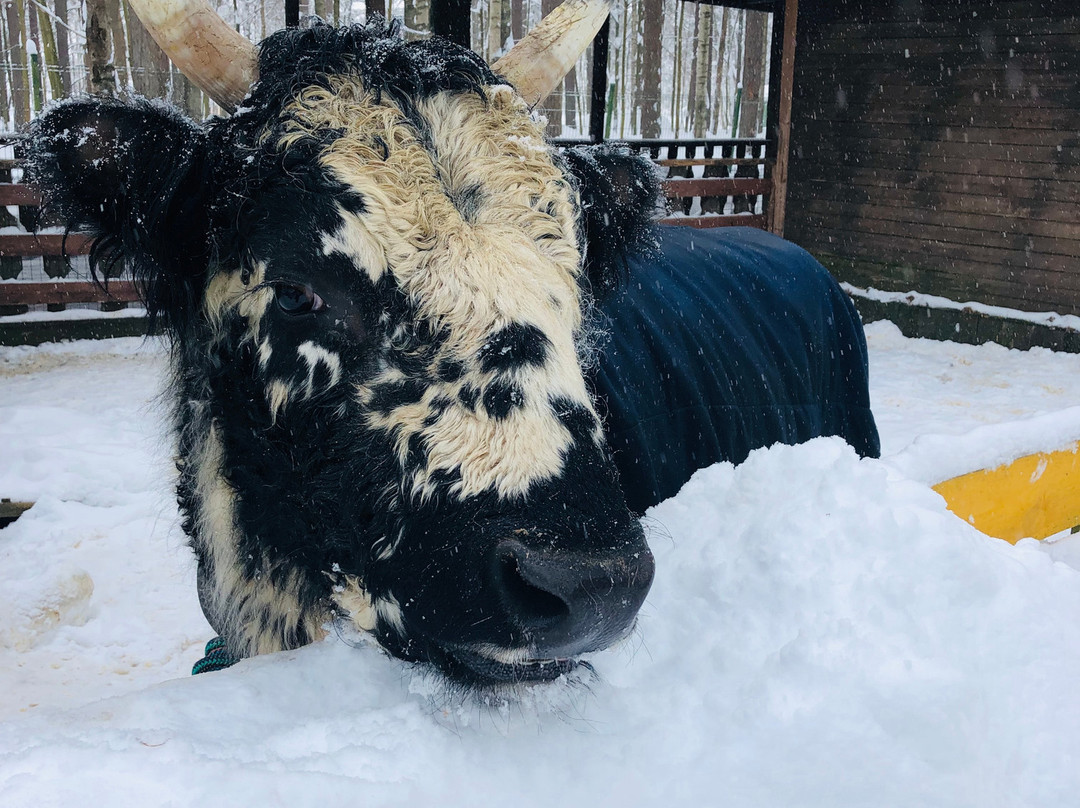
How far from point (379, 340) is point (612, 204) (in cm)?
98

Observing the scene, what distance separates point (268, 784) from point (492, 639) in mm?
417

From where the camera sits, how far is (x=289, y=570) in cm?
207

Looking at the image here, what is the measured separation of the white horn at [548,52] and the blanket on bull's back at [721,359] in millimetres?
759

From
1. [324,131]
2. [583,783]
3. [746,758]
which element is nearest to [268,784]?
[583,783]

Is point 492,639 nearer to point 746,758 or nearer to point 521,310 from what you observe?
point 746,758

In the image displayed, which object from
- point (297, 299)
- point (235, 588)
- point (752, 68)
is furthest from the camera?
point (752, 68)

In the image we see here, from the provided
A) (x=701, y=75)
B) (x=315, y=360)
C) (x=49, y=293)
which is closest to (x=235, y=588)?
(x=315, y=360)

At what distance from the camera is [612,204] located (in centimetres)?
245

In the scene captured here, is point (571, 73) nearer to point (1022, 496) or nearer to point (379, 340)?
point (1022, 496)

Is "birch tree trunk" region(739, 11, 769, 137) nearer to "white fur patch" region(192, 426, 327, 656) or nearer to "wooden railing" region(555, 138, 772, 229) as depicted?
"wooden railing" region(555, 138, 772, 229)

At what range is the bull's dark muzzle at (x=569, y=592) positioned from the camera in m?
1.30

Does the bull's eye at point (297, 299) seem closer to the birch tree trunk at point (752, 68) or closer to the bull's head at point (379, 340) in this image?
the bull's head at point (379, 340)

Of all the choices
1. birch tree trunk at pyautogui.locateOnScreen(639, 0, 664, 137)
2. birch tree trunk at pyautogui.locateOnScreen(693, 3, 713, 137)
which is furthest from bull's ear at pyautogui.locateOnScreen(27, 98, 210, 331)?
birch tree trunk at pyautogui.locateOnScreen(639, 0, 664, 137)

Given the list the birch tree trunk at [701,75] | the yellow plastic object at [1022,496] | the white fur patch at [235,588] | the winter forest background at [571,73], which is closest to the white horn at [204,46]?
the white fur patch at [235,588]
